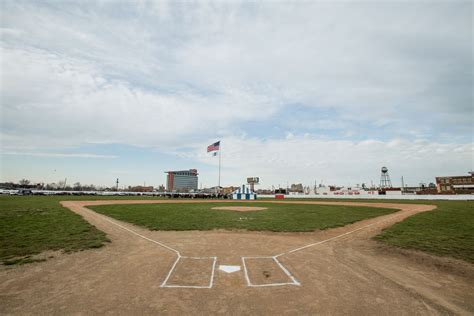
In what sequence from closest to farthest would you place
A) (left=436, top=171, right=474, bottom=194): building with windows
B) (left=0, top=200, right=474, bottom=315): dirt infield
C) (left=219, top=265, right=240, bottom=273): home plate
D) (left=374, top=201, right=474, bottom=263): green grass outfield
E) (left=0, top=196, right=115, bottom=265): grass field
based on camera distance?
1. (left=0, top=200, right=474, bottom=315): dirt infield
2. (left=219, top=265, right=240, bottom=273): home plate
3. (left=0, top=196, right=115, bottom=265): grass field
4. (left=374, top=201, right=474, bottom=263): green grass outfield
5. (left=436, top=171, right=474, bottom=194): building with windows

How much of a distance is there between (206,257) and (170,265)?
59.4 inches

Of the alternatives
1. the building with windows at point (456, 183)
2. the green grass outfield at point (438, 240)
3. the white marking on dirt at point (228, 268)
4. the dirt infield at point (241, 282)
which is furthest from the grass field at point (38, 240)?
the building with windows at point (456, 183)

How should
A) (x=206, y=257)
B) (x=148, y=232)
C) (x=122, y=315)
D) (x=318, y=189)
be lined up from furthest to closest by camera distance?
(x=318, y=189) < (x=148, y=232) < (x=206, y=257) < (x=122, y=315)

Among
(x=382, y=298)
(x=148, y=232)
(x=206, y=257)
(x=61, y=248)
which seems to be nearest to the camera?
(x=382, y=298)

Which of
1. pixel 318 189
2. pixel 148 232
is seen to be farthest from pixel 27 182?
pixel 148 232

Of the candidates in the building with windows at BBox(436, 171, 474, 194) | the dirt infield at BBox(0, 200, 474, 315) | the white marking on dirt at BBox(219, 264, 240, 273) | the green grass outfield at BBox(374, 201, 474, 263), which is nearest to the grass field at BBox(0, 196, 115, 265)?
the dirt infield at BBox(0, 200, 474, 315)

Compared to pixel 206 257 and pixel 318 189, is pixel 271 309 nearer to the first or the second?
pixel 206 257

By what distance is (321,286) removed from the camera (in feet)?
22.3

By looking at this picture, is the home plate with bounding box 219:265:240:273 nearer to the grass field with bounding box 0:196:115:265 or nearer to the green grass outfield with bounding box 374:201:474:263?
the grass field with bounding box 0:196:115:265

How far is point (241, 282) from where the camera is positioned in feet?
23.1

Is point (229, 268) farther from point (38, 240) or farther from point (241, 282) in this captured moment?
point (38, 240)

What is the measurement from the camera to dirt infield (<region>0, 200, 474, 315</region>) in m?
5.63

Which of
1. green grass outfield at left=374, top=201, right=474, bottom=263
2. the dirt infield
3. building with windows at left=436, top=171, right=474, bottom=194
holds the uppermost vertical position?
building with windows at left=436, top=171, right=474, bottom=194

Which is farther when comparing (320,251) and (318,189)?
(318,189)
